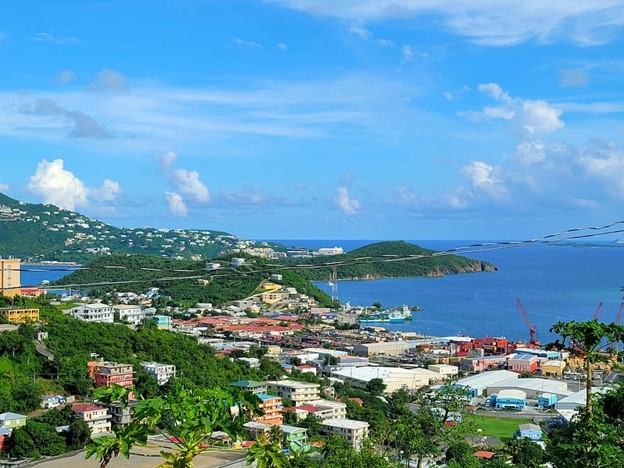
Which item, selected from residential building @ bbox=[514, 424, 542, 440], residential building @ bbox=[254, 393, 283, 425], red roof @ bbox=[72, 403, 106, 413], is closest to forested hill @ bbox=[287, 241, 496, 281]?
residential building @ bbox=[514, 424, 542, 440]

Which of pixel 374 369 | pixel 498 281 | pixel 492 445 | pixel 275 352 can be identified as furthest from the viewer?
pixel 498 281

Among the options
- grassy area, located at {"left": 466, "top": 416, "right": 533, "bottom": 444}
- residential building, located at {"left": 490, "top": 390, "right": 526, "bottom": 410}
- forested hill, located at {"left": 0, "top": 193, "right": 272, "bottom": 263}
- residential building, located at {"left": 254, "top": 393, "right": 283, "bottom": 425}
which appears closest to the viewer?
residential building, located at {"left": 254, "top": 393, "right": 283, "bottom": 425}

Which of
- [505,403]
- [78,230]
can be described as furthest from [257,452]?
[78,230]

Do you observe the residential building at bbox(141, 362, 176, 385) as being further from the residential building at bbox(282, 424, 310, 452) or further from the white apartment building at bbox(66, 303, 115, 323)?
the white apartment building at bbox(66, 303, 115, 323)

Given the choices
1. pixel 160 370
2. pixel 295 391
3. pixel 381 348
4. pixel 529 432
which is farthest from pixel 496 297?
pixel 160 370

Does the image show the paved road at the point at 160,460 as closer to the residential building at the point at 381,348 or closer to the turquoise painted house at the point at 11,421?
the turquoise painted house at the point at 11,421

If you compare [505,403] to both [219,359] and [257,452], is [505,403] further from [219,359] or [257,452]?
[257,452]

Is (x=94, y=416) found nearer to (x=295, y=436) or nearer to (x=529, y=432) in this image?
(x=295, y=436)
